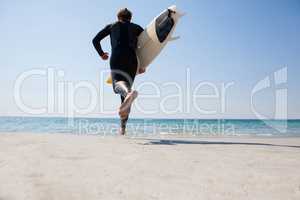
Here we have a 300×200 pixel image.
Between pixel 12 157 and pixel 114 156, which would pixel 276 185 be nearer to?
pixel 114 156

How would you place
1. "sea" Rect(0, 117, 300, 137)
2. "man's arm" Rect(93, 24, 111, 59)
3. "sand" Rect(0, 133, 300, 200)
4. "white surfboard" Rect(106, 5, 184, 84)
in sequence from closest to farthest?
"sand" Rect(0, 133, 300, 200) → "man's arm" Rect(93, 24, 111, 59) → "white surfboard" Rect(106, 5, 184, 84) → "sea" Rect(0, 117, 300, 137)

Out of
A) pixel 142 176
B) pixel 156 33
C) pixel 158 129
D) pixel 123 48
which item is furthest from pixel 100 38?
pixel 158 129

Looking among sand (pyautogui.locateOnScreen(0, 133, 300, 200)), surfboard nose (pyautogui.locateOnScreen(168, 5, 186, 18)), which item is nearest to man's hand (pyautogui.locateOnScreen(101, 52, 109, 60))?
surfboard nose (pyautogui.locateOnScreen(168, 5, 186, 18))

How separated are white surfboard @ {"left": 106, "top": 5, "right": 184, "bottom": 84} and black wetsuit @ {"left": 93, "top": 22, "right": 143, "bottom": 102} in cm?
28

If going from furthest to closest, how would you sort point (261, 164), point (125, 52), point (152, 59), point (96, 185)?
point (152, 59) < point (125, 52) < point (261, 164) < point (96, 185)

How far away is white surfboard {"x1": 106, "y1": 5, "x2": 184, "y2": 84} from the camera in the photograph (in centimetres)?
442

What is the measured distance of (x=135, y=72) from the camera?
419 centimetres

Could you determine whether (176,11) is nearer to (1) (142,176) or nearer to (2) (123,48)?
(2) (123,48)

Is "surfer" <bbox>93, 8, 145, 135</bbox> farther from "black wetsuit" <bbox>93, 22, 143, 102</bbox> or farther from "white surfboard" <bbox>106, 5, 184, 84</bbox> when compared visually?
"white surfboard" <bbox>106, 5, 184, 84</bbox>

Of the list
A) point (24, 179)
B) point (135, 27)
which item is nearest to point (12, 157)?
point (24, 179)

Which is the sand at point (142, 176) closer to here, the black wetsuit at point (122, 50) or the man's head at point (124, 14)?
the black wetsuit at point (122, 50)

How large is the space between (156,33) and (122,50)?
69cm

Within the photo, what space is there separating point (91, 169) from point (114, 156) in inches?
17.3

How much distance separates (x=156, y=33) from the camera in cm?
445
